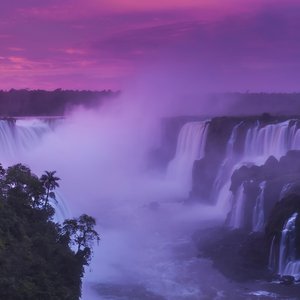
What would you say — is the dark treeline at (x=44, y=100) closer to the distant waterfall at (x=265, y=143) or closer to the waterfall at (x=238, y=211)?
the distant waterfall at (x=265, y=143)

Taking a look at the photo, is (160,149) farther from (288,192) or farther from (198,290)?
(198,290)

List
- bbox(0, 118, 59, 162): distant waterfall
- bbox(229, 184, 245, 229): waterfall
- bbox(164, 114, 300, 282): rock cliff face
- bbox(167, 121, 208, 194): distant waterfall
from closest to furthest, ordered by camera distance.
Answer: bbox(164, 114, 300, 282): rock cliff face < bbox(229, 184, 245, 229): waterfall < bbox(167, 121, 208, 194): distant waterfall < bbox(0, 118, 59, 162): distant waterfall

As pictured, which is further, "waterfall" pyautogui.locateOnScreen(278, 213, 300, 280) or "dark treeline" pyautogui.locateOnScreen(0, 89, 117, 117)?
"dark treeline" pyautogui.locateOnScreen(0, 89, 117, 117)

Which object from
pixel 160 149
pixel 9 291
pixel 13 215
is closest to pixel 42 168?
pixel 160 149

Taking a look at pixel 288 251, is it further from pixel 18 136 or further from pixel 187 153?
pixel 18 136

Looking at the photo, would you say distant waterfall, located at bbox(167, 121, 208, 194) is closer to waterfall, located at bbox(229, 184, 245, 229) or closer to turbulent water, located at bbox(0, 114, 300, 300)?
turbulent water, located at bbox(0, 114, 300, 300)

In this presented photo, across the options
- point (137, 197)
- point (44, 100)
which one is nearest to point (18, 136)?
point (137, 197)

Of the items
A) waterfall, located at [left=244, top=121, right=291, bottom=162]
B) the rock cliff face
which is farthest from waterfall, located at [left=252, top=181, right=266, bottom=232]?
waterfall, located at [left=244, top=121, right=291, bottom=162]
